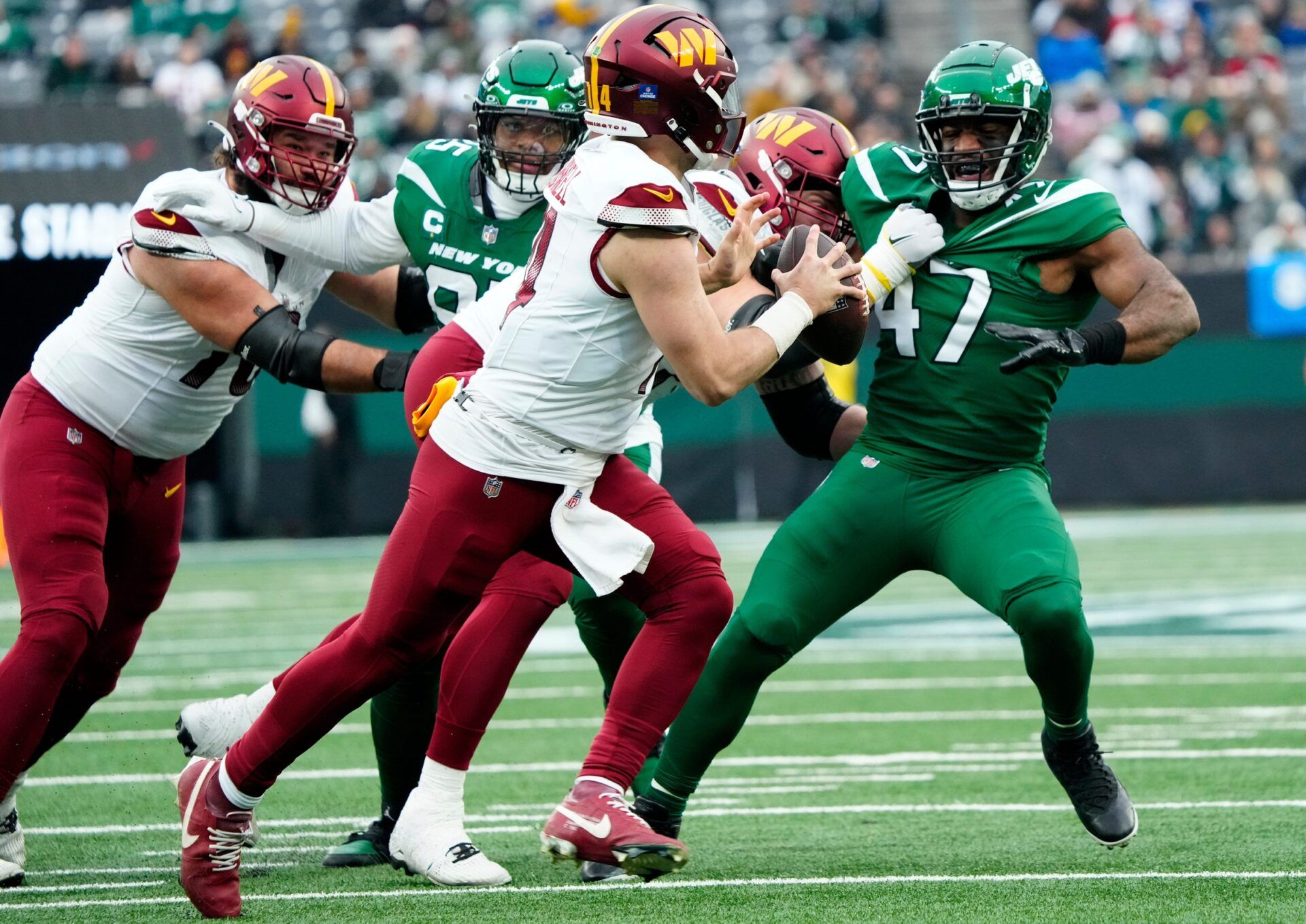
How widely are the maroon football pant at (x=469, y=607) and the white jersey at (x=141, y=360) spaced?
0.82 m

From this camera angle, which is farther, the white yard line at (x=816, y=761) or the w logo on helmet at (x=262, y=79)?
the white yard line at (x=816, y=761)

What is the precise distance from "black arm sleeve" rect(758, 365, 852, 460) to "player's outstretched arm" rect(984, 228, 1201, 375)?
1.80 feet

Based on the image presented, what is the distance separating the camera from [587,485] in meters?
3.59

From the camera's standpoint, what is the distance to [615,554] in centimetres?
352

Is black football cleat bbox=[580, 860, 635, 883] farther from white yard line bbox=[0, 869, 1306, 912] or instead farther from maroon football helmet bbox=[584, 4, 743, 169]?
maroon football helmet bbox=[584, 4, 743, 169]

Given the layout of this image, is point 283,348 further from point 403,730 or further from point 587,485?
point 403,730

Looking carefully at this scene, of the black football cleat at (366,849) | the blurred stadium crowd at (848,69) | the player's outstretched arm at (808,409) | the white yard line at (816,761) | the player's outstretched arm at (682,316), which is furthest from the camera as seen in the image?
the blurred stadium crowd at (848,69)

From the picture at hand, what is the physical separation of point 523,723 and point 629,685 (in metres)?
2.78

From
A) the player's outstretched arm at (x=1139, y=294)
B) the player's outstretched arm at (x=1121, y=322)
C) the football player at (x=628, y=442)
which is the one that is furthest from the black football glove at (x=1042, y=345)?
the football player at (x=628, y=442)

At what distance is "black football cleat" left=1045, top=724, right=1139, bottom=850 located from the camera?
3939mm

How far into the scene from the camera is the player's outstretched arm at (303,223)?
408 cm

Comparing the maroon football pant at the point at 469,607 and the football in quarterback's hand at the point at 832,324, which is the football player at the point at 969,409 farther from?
the maroon football pant at the point at 469,607

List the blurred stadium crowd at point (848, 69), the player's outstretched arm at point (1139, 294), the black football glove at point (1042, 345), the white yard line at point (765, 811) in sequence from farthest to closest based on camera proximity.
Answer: the blurred stadium crowd at point (848, 69), the white yard line at point (765, 811), the player's outstretched arm at point (1139, 294), the black football glove at point (1042, 345)

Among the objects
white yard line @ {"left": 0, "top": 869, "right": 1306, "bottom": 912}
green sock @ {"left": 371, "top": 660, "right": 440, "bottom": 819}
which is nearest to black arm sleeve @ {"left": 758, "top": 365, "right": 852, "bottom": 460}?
green sock @ {"left": 371, "top": 660, "right": 440, "bottom": 819}
